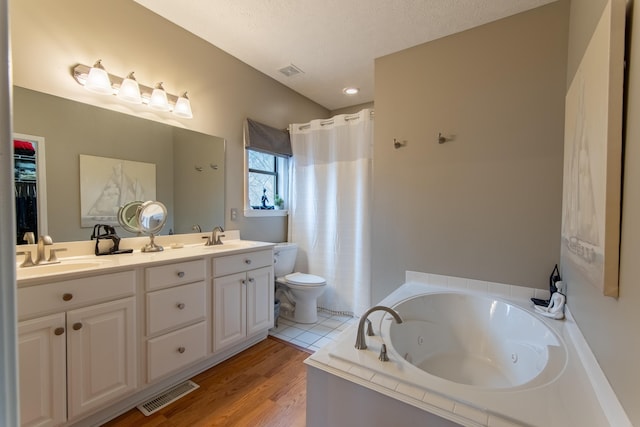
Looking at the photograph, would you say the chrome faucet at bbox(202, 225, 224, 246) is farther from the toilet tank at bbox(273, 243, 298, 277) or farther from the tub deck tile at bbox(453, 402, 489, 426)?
the tub deck tile at bbox(453, 402, 489, 426)

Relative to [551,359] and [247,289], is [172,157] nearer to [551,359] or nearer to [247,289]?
[247,289]

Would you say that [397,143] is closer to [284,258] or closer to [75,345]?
[284,258]

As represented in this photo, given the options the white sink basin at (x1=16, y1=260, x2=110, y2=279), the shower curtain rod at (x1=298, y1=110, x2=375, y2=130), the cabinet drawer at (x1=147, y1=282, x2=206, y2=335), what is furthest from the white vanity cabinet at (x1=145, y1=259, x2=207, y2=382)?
the shower curtain rod at (x1=298, y1=110, x2=375, y2=130)

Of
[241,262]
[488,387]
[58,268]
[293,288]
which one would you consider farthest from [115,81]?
[488,387]

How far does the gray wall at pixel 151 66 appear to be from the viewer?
61.7 inches

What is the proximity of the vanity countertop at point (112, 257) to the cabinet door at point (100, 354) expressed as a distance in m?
0.19

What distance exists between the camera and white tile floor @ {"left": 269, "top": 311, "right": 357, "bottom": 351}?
95.8 inches

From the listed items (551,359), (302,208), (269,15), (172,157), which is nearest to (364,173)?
(302,208)

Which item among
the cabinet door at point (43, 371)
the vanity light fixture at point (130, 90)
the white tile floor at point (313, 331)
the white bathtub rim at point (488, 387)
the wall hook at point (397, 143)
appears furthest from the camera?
the white tile floor at point (313, 331)

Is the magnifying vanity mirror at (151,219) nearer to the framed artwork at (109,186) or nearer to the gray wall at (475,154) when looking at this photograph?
the framed artwork at (109,186)

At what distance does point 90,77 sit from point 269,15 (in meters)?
1.22

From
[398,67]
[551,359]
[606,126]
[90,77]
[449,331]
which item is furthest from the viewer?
[398,67]

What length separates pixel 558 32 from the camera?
175 centimetres

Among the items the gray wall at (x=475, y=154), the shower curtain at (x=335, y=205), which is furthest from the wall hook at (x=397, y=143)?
the shower curtain at (x=335, y=205)
